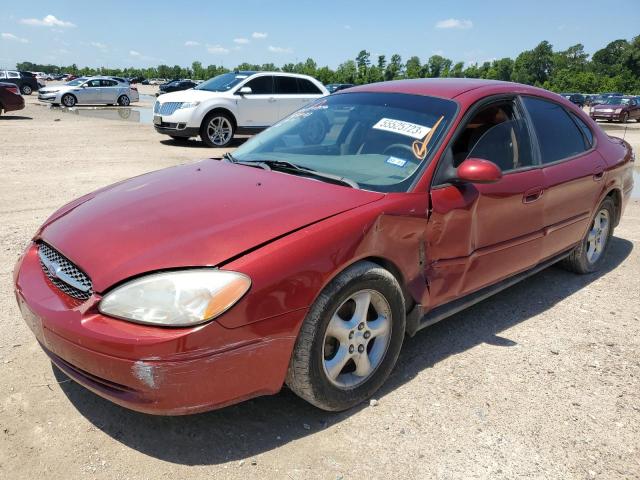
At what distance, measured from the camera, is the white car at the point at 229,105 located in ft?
37.3

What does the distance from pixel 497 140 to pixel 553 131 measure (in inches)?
31.2

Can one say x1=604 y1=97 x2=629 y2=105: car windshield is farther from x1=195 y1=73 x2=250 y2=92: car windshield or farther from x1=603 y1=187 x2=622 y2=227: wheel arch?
x1=603 y1=187 x2=622 y2=227: wheel arch

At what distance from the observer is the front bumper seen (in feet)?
6.42

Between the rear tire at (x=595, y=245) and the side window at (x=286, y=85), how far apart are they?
9171 mm

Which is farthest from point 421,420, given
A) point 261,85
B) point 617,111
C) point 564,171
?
point 617,111

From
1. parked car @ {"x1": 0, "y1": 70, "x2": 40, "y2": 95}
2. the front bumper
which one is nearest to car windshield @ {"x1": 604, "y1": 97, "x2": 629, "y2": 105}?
the front bumper

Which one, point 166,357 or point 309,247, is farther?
point 309,247

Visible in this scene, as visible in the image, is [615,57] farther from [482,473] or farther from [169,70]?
[482,473]

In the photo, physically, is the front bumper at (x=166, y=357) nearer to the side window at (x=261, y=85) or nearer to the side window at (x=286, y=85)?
the side window at (x=261, y=85)

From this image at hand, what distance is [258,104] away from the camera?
12.0 m

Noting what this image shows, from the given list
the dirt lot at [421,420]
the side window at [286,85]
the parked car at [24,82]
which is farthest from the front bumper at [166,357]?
the parked car at [24,82]

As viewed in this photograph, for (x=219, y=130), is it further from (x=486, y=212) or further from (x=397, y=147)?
(x=486, y=212)

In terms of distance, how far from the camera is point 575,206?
3.93 meters

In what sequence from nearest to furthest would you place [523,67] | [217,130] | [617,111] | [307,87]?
1. [217,130]
2. [307,87]
3. [617,111]
4. [523,67]
